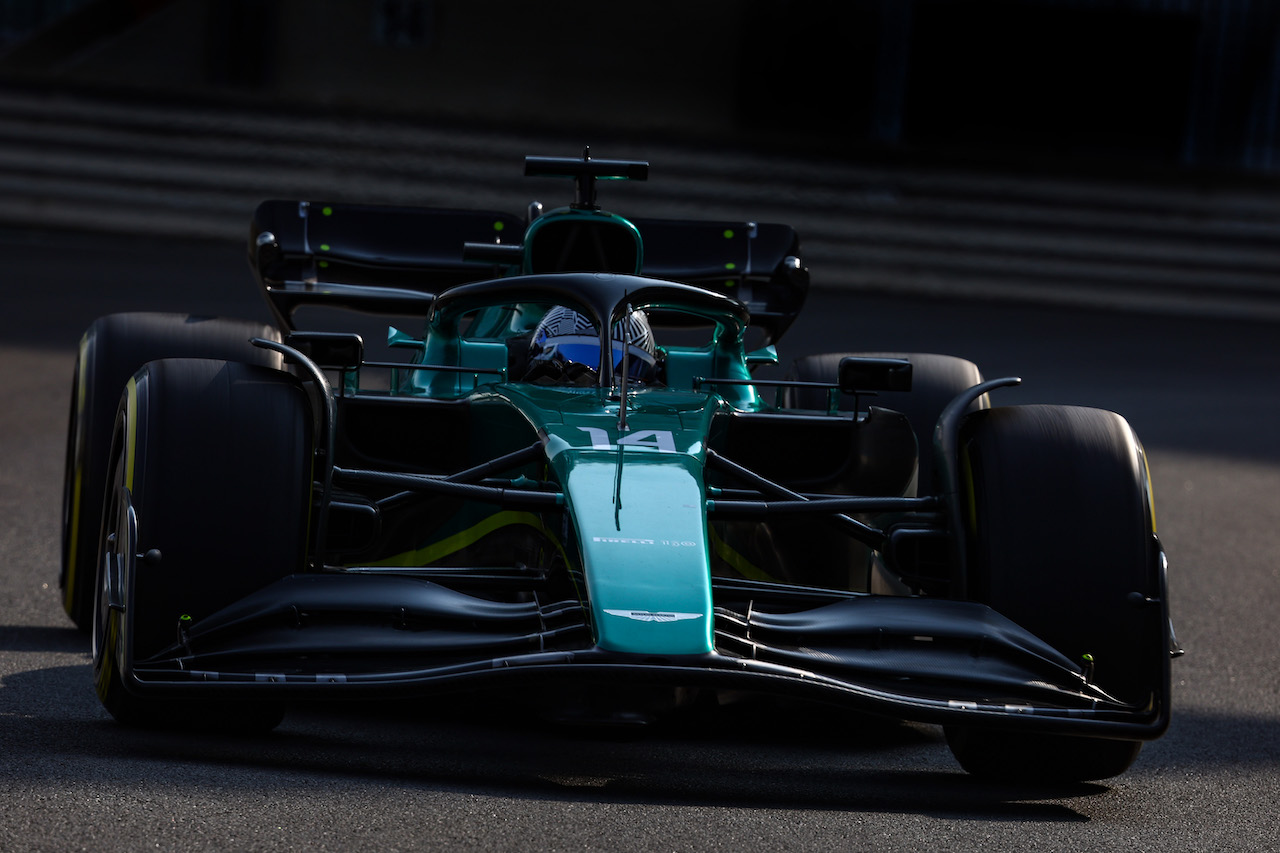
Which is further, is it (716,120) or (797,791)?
(716,120)

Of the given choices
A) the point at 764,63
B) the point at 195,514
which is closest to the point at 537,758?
the point at 195,514

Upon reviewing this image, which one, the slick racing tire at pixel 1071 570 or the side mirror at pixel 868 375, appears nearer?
the slick racing tire at pixel 1071 570

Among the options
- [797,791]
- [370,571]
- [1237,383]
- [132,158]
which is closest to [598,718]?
[797,791]

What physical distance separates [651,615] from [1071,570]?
1.11 metres

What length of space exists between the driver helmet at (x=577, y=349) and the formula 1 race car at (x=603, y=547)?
0.03ft

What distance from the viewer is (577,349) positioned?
519cm

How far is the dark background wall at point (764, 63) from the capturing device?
17.4m

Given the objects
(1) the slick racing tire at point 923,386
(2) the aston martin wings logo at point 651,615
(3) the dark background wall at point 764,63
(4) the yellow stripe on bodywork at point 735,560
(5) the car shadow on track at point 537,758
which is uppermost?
(3) the dark background wall at point 764,63

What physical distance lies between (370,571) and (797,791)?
1086 millimetres

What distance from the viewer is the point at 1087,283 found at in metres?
15.0

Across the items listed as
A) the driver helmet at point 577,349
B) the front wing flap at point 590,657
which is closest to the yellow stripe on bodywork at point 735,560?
the driver helmet at point 577,349

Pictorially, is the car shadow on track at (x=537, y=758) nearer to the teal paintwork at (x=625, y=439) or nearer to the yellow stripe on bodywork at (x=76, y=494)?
the teal paintwork at (x=625, y=439)

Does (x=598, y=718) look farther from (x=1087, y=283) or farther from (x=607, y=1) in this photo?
(x=607, y=1)

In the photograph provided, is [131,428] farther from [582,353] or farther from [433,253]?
[433,253]
